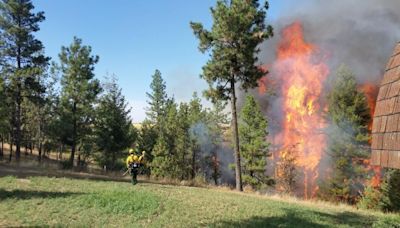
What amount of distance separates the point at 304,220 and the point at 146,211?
6.58 meters

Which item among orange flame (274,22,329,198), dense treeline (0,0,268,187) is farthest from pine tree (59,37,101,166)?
orange flame (274,22,329,198)

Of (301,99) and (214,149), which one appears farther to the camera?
(214,149)

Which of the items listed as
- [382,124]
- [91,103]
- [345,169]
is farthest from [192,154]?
[382,124]

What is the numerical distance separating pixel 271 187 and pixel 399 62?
3701cm

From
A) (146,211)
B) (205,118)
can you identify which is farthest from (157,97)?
(146,211)

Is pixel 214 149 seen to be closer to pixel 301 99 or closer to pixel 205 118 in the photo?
pixel 205 118

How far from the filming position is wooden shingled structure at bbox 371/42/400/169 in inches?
210

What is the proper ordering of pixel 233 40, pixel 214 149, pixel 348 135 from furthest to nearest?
pixel 214 149 → pixel 348 135 → pixel 233 40

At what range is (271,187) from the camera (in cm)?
4159

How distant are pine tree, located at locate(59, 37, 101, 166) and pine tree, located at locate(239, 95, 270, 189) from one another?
18.2m

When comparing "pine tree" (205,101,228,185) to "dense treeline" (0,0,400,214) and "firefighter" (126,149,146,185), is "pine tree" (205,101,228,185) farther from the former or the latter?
"firefighter" (126,149,146,185)

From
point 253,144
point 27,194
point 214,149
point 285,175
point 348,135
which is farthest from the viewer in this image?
point 214,149

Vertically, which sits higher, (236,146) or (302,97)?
(302,97)

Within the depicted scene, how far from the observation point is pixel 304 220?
15.6 meters
